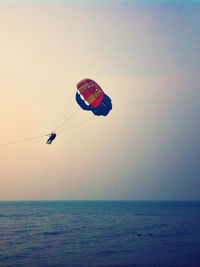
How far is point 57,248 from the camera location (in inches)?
944

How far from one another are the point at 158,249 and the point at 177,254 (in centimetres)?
231

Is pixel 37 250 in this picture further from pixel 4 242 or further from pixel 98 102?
pixel 98 102

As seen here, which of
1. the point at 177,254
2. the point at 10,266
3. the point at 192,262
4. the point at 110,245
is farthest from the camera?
the point at 110,245

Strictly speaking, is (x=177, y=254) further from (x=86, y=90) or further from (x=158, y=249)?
(x=86, y=90)

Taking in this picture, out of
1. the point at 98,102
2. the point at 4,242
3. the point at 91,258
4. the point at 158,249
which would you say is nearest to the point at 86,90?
the point at 98,102

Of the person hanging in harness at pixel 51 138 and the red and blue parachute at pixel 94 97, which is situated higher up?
the red and blue parachute at pixel 94 97

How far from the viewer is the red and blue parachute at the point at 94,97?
24219 mm

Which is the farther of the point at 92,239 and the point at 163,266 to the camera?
the point at 92,239

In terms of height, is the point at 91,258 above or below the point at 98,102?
below

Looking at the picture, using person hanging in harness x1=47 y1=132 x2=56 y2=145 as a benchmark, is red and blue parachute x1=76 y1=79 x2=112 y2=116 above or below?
above

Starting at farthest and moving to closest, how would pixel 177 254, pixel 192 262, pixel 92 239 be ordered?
pixel 92 239
pixel 177 254
pixel 192 262

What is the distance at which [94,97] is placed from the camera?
24219 millimetres

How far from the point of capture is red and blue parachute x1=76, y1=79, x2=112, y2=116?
24.2 m

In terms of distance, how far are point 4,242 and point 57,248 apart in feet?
22.5
